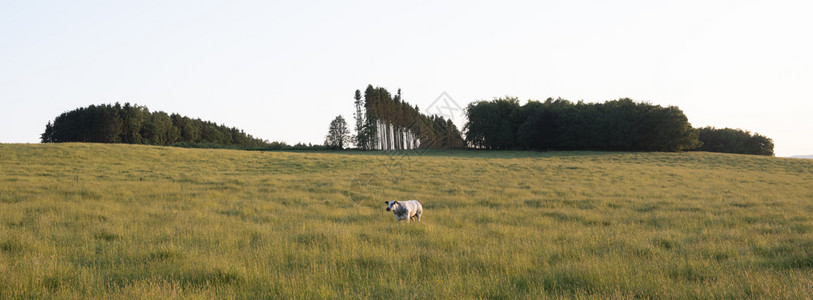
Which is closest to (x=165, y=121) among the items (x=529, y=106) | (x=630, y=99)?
(x=529, y=106)

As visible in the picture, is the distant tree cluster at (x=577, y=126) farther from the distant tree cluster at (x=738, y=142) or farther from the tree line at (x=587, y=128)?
the distant tree cluster at (x=738, y=142)

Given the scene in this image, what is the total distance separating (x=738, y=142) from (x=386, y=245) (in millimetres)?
114444

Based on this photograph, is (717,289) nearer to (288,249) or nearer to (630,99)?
(288,249)

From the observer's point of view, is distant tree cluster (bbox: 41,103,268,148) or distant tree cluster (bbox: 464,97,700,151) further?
distant tree cluster (bbox: 41,103,268,148)

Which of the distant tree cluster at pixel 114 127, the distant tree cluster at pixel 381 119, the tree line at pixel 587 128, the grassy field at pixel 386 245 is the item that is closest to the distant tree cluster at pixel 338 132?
the distant tree cluster at pixel 381 119

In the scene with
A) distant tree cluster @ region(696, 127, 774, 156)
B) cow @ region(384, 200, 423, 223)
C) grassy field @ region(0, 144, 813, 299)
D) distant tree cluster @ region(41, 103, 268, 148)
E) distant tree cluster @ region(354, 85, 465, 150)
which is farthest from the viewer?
distant tree cluster @ region(41, 103, 268, 148)

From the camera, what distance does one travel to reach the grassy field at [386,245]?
5.68 meters

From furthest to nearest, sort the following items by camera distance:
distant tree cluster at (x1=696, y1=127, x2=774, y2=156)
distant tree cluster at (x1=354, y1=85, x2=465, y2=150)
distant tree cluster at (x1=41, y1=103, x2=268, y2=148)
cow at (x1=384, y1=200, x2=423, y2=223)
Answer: distant tree cluster at (x1=41, y1=103, x2=268, y2=148)
distant tree cluster at (x1=696, y1=127, x2=774, y2=156)
distant tree cluster at (x1=354, y1=85, x2=465, y2=150)
cow at (x1=384, y1=200, x2=423, y2=223)

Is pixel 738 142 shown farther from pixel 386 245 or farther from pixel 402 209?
pixel 386 245

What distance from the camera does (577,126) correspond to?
7575 cm

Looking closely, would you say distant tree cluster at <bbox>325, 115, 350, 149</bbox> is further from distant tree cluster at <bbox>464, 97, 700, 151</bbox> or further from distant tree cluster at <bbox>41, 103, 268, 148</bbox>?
distant tree cluster at <bbox>464, 97, 700, 151</bbox>

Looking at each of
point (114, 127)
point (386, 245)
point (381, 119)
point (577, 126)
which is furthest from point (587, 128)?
point (114, 127)

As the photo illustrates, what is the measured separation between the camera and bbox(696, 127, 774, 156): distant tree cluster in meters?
92.0

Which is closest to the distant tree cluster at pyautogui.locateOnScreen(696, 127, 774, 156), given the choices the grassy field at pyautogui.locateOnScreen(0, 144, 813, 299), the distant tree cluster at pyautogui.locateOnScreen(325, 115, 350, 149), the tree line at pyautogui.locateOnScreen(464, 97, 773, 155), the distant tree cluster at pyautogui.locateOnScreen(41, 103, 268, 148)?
the tree line at pyautogui.locateOnScreen(464, 97, 773, 155)
